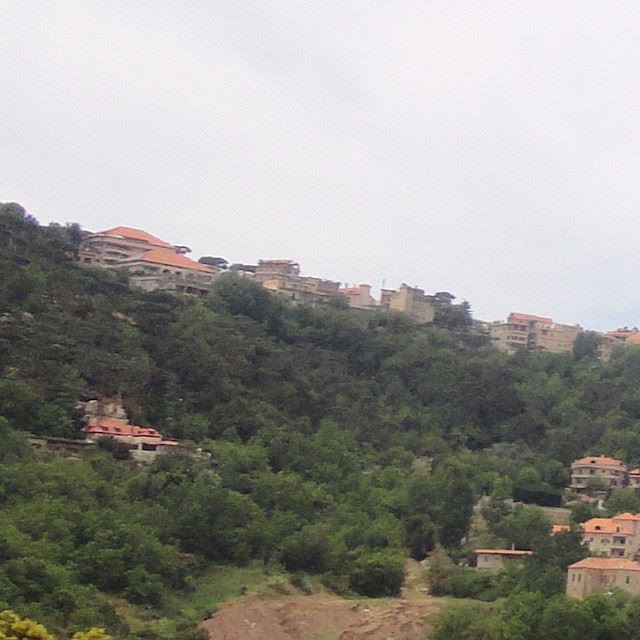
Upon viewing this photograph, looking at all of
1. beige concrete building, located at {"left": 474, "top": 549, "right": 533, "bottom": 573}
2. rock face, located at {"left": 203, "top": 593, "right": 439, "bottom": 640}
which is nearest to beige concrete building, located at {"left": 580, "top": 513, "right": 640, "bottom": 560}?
beige concrete building, located at {"left": 474, "top": 549, "right": 533, "bottom": 573}

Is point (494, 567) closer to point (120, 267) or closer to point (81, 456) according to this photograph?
point (81, 456)

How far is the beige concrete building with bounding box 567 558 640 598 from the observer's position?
107 ft

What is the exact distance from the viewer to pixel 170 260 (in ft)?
192

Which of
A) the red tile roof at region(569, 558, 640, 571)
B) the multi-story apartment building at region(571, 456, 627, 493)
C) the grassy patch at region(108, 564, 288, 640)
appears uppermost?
the multi-story apartment building at region(571, 456, 627, 493)

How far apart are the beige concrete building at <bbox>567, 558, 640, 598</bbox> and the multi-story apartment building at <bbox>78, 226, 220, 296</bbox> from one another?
22836 millimetres

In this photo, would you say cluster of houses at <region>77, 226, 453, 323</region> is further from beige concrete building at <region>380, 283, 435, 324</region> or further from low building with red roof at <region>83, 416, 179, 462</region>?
low building with red roof at <region>83, 416, 179, 462</region>

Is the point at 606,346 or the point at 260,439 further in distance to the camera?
the point at 606,346

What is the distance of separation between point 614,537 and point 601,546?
45 centimetres

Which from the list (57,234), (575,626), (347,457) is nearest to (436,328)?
(57,234)

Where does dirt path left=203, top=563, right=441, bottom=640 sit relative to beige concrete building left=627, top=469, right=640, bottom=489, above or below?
below

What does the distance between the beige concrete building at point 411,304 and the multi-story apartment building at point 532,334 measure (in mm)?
2565

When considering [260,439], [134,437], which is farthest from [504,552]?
[134,437]

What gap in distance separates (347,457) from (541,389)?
11310 millimetres

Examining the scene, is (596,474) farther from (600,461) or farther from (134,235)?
(134,235)
